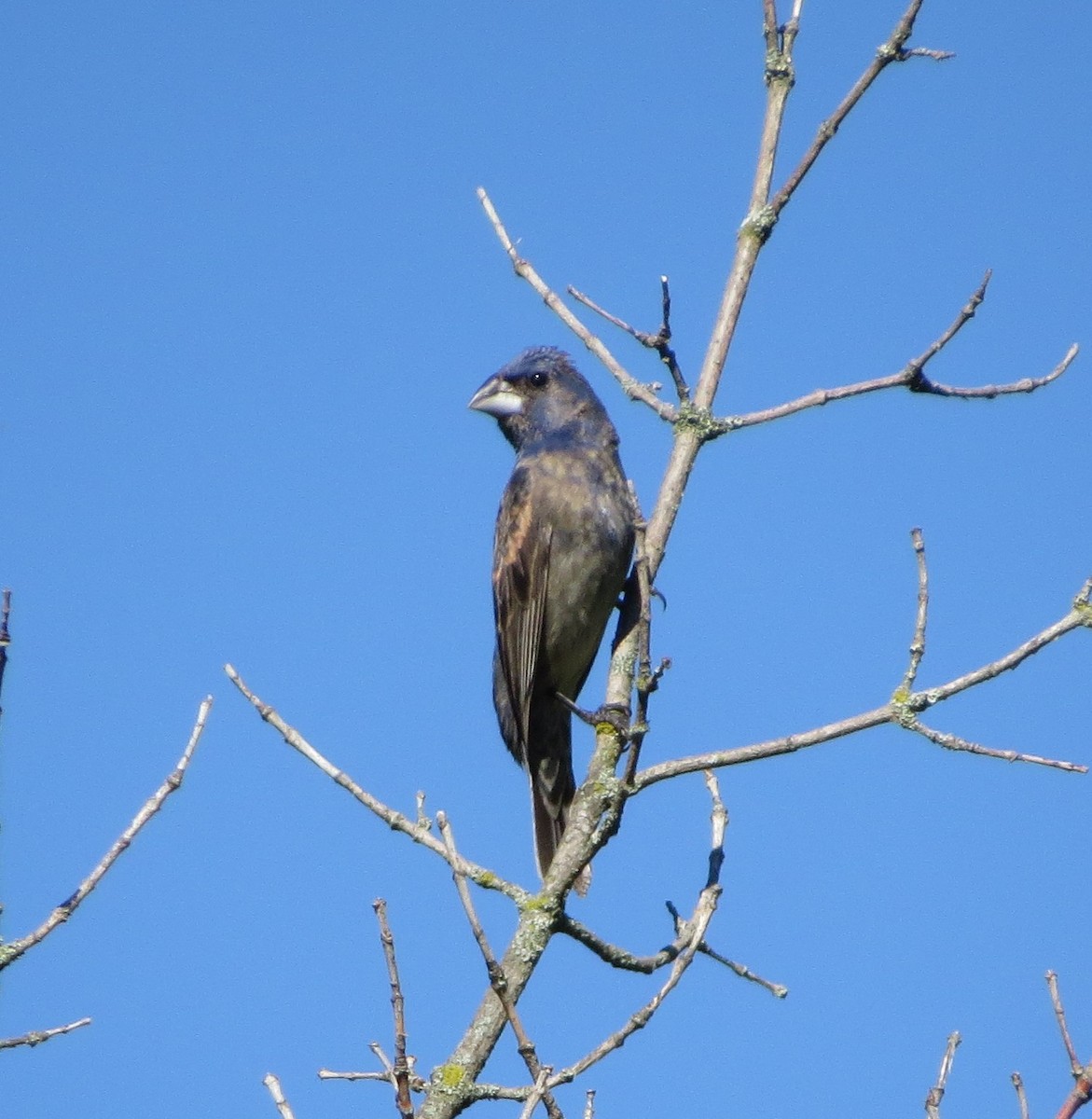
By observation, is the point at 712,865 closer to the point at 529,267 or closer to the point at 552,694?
the point at 529,267

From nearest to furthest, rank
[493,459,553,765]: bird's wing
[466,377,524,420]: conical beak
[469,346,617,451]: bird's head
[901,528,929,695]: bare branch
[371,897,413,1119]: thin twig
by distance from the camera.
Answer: [371,897,413,1119]: thin twig, [901,528,929,695]: bare branch, [493,459,553,765]: bird's wing, [469,346,617,451]: bird's head, [466,377,524,420]: conical beak

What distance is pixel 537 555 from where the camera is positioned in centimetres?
652

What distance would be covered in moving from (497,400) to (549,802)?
1.79m

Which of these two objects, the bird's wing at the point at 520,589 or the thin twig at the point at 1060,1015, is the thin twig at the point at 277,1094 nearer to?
the thin twig at the point at 1060,1015

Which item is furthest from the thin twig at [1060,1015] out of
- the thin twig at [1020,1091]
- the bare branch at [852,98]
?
the bare branch at [852,98]

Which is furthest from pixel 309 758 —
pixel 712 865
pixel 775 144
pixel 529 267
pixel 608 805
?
pixel 775 144

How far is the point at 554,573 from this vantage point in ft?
21.3

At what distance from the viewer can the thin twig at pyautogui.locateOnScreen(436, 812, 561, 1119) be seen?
297 centimetres

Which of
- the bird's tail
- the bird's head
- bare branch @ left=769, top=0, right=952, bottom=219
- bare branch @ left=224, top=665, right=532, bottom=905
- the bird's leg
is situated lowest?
bare branch @ left=224, top=665, right=532, bottom=905

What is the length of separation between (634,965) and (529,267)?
220 cm

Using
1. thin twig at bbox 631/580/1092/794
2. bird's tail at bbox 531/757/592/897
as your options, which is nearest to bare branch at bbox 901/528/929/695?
thin twig at bbox 631/580/1092/794

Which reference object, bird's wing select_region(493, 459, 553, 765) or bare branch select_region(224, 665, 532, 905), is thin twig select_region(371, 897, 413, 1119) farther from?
bird's wing select_region(493, 459, 553, 765)

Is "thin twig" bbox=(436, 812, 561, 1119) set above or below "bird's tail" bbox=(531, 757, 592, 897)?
below

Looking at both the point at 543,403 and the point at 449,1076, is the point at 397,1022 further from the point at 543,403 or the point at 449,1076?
the point at 543,403
